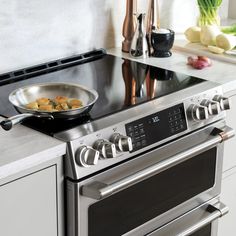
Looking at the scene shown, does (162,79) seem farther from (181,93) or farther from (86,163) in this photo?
(86,163)

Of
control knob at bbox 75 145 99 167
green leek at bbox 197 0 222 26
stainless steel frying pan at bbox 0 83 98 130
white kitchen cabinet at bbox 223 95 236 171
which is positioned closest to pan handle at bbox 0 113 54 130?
stainless steel frying pan at bbox 0 83 98 130

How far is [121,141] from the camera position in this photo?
1775 millimetres

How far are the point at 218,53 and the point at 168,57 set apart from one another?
207 millimetres

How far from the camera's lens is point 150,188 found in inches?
78.3

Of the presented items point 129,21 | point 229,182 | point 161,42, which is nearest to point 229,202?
point 229,182

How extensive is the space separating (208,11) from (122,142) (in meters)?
1.21

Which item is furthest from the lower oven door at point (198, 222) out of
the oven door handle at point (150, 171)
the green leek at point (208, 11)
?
the green leek at point (208, 11)

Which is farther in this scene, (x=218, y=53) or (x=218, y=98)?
(x=218, y=53)

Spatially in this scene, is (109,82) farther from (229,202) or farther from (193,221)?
(229,202)

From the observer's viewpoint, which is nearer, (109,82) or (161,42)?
(109,82)

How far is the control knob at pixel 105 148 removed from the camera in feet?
5.70

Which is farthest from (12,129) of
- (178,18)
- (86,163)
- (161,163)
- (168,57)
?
(178,18)

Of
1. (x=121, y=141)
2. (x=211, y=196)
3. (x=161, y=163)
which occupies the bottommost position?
(x=211, y=196)

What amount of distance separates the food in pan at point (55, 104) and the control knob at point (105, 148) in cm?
16
